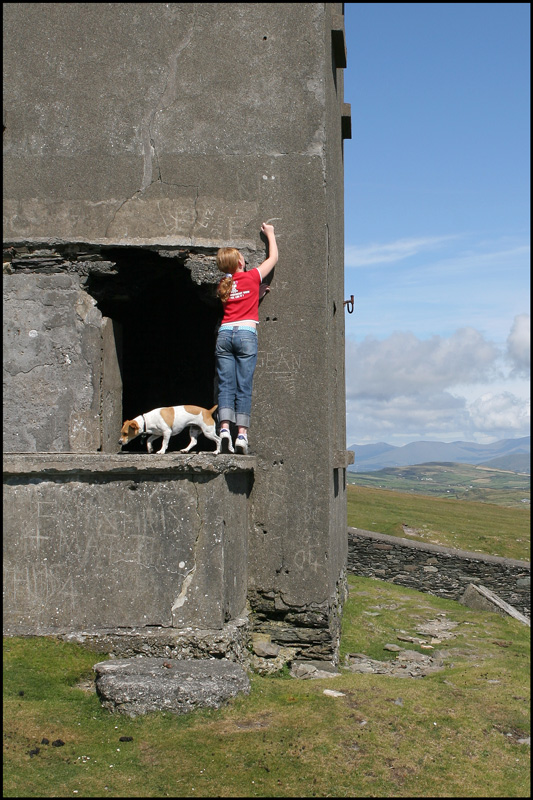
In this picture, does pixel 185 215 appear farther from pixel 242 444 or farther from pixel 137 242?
pixel 242 444

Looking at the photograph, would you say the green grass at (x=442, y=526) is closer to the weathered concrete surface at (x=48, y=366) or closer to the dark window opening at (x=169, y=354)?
the dark window opening at (x=169, y=354)

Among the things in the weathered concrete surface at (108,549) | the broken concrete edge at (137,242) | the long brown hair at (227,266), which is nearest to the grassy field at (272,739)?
the weathered concrete surface at (108,549)

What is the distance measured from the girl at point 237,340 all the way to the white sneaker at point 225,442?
0.03ft

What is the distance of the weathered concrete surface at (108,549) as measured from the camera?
6.53 metres

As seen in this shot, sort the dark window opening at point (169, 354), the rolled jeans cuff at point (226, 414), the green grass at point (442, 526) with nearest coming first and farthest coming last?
1. the rolled jeans cuff at point (226, 414)
2. the dark window opening at point (169, 354)
3. the green grass at point (442, 526)

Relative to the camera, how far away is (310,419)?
300 inches

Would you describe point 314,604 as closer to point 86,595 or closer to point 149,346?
point 86,595

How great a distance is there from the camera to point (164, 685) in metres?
5.61

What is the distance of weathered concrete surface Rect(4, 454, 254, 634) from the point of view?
653 cm

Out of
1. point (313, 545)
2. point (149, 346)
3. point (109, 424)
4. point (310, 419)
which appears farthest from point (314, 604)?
point (149, 346)

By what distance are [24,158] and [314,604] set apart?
5585mm

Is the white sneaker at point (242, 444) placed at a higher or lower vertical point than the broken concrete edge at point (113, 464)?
higher

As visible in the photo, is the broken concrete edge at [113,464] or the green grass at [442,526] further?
the green grass at [442,526]

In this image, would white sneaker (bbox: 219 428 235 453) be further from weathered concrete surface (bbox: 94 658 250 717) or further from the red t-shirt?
weathered concrete surface (bbox: 94 658 250 717)
